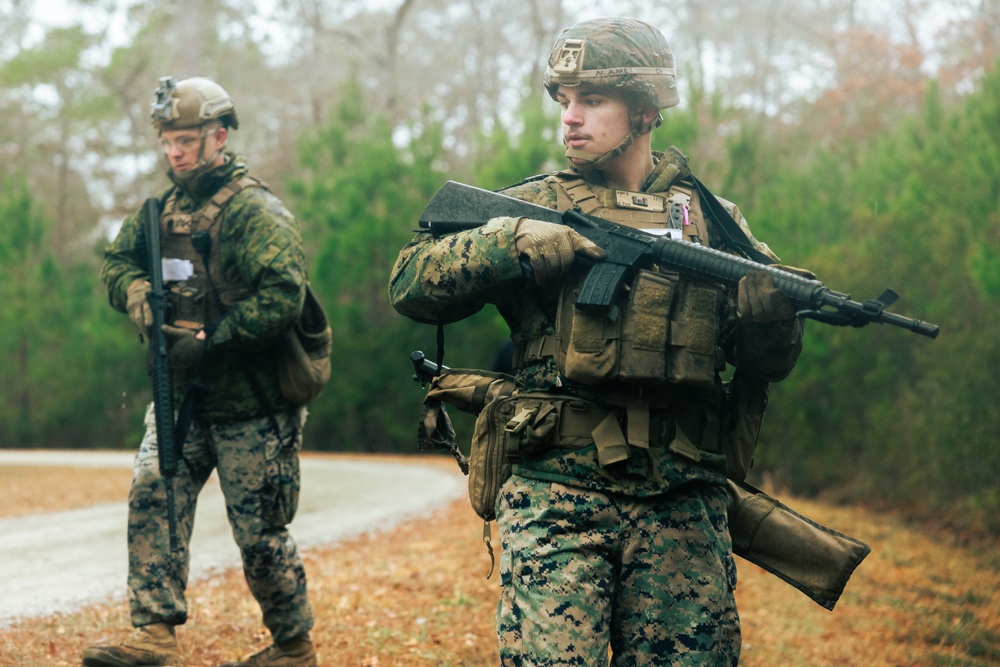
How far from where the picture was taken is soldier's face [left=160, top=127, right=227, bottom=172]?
505 centimetres

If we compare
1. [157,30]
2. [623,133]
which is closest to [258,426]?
[623,133]

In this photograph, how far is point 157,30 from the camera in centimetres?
3006

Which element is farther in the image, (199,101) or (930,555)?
(930,555)

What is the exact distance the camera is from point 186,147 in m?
5.07

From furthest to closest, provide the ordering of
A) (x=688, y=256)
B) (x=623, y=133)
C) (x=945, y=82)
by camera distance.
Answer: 1. (x=945, y=82)
2. (x=623, y=133)
3. (x=688, y=256)

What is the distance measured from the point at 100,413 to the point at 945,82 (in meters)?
19.1

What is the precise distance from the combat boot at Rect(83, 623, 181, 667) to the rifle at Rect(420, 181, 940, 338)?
2335mm

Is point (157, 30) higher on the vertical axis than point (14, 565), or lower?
higher

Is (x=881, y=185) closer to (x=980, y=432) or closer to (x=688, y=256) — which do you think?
(x=980, y=432)

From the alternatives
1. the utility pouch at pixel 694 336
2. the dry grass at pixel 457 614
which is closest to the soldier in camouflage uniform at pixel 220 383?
the dry grass at pixel 457 614

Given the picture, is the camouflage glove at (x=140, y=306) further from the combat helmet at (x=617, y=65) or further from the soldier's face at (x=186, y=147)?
the combat helmet at (x=617, y=65)

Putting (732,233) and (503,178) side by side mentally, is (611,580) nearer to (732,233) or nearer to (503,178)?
(732,233)

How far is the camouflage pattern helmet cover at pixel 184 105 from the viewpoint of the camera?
199 inches

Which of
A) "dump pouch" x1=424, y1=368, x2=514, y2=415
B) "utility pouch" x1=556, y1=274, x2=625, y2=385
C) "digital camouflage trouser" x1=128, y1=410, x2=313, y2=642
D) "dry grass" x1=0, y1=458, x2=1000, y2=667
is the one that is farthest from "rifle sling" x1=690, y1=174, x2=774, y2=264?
"dry grass" x1=0, y1=458, x2=1000, y2=667
